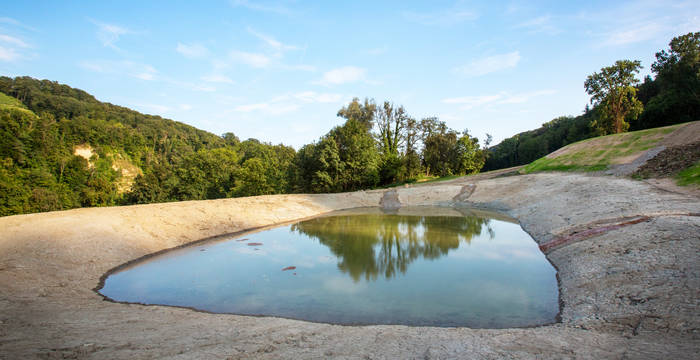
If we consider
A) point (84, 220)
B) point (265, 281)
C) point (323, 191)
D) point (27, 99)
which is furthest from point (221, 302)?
point (27, 99)

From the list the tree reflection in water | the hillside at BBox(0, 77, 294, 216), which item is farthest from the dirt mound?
the hillside at BBox(0, 77, 294, 216)

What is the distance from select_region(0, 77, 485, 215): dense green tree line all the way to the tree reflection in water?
61.0 feet

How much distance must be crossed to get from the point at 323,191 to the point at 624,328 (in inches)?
1509

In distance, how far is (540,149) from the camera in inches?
3413

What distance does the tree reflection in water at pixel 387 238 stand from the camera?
454 inches

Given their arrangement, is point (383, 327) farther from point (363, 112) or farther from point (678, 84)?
point (678, 84)

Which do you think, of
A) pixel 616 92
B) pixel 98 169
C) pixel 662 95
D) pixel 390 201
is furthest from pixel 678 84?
pixel 98 169

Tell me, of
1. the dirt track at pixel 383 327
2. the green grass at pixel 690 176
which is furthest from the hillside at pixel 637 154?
the dirt track at pixel 383 327

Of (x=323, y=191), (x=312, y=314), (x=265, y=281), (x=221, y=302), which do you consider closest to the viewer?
(x=312, y=314)

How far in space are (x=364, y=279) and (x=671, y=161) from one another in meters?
22.7

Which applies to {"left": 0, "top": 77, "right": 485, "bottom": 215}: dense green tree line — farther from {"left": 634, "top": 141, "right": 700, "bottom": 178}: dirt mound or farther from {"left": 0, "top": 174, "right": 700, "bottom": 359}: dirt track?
{"left": 0, "top": 174, "right": 700, "bottom": 359}: dirt track

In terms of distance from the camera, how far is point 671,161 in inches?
734

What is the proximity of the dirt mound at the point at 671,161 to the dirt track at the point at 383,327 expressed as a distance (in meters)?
4.38

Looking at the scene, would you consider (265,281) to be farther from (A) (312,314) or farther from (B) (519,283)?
(B) (519,283)
